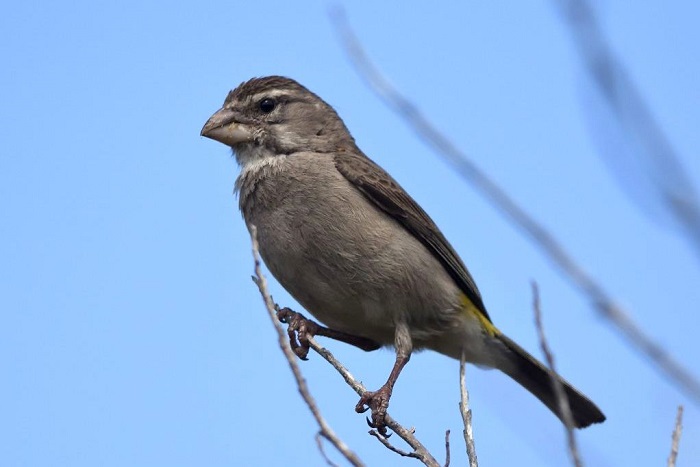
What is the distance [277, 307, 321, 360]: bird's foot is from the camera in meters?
6.30

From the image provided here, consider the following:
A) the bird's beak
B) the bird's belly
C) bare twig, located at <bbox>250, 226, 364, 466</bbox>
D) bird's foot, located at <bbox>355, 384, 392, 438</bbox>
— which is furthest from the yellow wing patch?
bare twig, located at <bbox>250, 226, 364, 466</bbox>


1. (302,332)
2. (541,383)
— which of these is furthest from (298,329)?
(541,383)

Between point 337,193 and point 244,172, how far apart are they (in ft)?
2.39

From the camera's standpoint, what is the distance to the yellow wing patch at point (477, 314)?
6.90 meters

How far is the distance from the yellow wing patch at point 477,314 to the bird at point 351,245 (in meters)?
0.01

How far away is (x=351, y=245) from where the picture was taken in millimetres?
6297

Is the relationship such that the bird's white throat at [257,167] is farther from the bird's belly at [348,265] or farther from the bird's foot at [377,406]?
the bird's foot at [377,406]

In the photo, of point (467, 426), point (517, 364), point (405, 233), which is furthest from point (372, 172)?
point (467, 426)

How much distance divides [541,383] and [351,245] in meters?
1.99

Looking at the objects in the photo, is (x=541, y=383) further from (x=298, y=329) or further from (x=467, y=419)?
(x=467, y=419)

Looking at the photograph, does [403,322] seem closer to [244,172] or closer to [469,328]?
[469,328]

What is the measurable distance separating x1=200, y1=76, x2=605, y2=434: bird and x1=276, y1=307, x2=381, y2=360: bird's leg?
0.09ft

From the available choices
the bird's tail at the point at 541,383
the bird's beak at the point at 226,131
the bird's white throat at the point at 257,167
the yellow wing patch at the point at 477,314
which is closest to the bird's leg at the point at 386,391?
the yellow wing patch at the point at 477,314

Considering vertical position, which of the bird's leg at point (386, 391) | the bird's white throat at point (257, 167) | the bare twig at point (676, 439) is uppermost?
the bird's white throat at point (257, 167)
